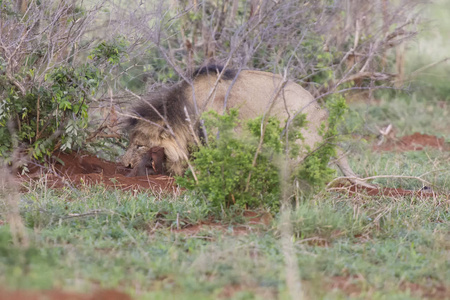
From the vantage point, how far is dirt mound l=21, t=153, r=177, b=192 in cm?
644

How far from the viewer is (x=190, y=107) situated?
7074 millimetres

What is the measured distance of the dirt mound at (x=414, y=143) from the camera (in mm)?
11000

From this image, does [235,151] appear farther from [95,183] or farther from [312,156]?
[95,183]

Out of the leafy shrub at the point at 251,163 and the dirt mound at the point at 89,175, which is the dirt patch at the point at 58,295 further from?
the dirt mound at the point at 89,175

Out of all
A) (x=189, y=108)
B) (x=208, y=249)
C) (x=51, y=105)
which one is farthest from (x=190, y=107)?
(x=208, y=249)

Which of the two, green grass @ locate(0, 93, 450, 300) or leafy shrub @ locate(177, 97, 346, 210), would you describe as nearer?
green grass @ locate(0, 93, 450, 300)

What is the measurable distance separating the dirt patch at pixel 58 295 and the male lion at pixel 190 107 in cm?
416

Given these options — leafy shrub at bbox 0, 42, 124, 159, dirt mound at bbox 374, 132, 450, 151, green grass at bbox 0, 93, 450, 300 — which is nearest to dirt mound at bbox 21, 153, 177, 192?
leafy shrub at bbox 0, 42, 124, 159

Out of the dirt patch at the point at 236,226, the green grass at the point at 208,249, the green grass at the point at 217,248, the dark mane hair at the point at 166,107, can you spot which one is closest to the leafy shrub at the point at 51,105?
the dark mane hair at the point at 166,107

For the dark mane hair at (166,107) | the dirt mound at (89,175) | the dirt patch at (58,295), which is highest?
the dirt patch at (58,295)

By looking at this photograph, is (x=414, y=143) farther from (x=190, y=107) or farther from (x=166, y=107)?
(x=166, y=107)

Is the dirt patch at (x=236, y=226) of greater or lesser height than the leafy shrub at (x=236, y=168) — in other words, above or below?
below

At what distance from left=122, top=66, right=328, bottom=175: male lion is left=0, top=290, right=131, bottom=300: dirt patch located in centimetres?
416

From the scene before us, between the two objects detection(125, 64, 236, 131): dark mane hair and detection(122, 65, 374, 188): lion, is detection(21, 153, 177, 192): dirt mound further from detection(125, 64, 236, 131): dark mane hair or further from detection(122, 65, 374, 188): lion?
detection(125, 64, 236, 131): dark mane hair
